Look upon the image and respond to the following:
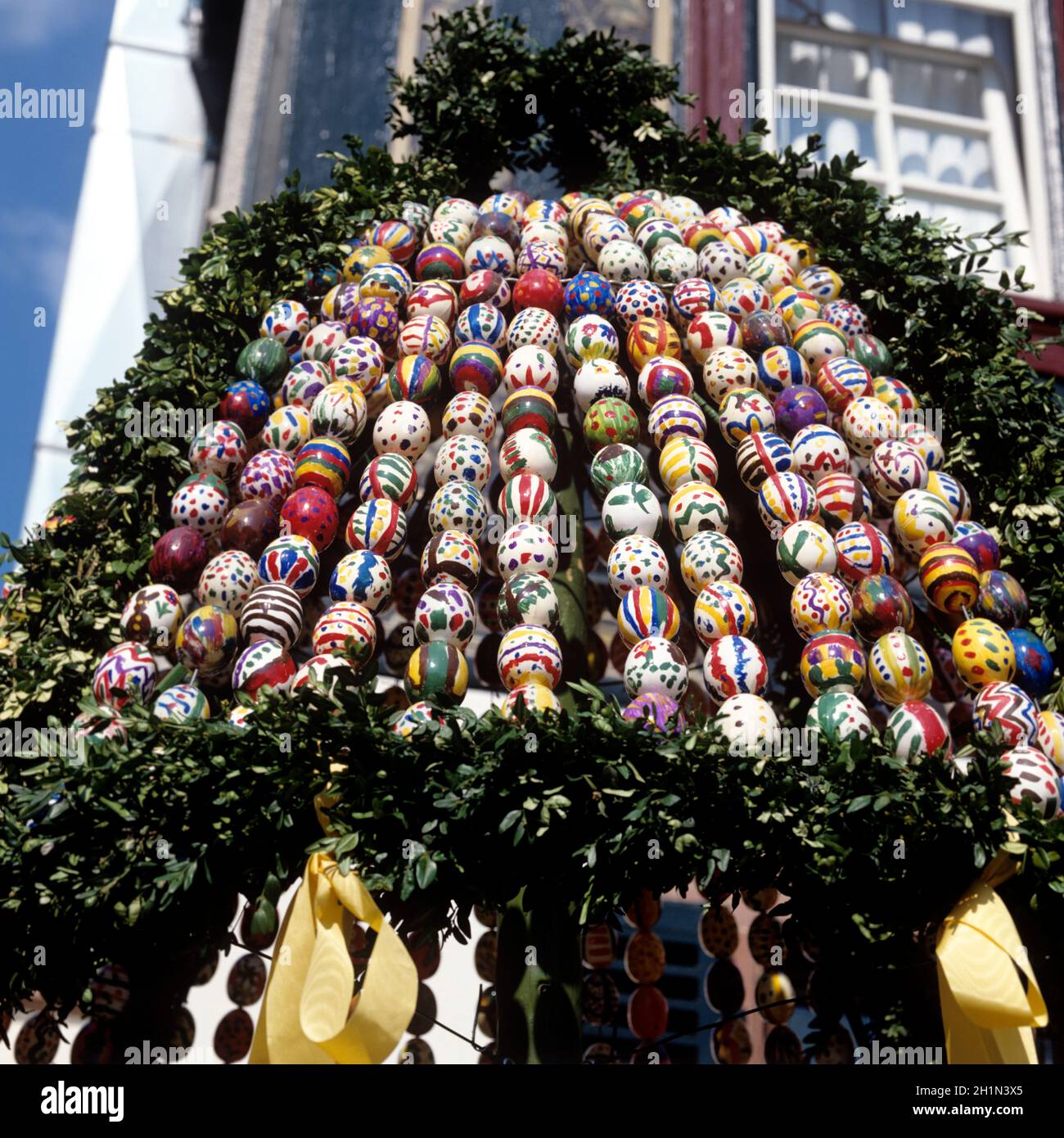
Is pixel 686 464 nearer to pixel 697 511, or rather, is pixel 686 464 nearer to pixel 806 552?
pixel 697 511

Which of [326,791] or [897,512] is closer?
[326,791]

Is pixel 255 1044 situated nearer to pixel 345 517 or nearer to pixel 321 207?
pixel 345 517

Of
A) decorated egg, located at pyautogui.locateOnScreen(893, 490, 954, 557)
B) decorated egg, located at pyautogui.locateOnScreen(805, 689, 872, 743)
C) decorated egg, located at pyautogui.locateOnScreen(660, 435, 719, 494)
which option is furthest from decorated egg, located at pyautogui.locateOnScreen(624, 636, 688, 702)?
decorated egg, located at pyautogui.locateOnScreen(893, 490, 954, 557)

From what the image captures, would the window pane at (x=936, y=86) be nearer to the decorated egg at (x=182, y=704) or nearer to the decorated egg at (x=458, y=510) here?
the decorated egg at (x=458, y=510)

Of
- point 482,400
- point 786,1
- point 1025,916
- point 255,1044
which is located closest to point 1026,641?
point 1025,916

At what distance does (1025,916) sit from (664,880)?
0.88 meters

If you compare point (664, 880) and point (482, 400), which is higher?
point (482, 400)

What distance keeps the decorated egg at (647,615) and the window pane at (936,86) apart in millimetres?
5648

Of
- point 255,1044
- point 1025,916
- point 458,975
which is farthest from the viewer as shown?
point 458,975

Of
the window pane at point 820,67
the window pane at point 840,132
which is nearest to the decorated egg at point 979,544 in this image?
the window pane at point 840,132

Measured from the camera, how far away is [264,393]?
325 centimetres

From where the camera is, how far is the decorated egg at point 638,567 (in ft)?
9.11

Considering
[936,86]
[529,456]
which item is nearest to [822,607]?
[529,456]

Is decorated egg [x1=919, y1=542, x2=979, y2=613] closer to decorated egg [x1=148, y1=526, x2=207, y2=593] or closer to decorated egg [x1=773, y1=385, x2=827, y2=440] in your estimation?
decorated egg [x1=773, y1=385, x2=827, y2=440]
